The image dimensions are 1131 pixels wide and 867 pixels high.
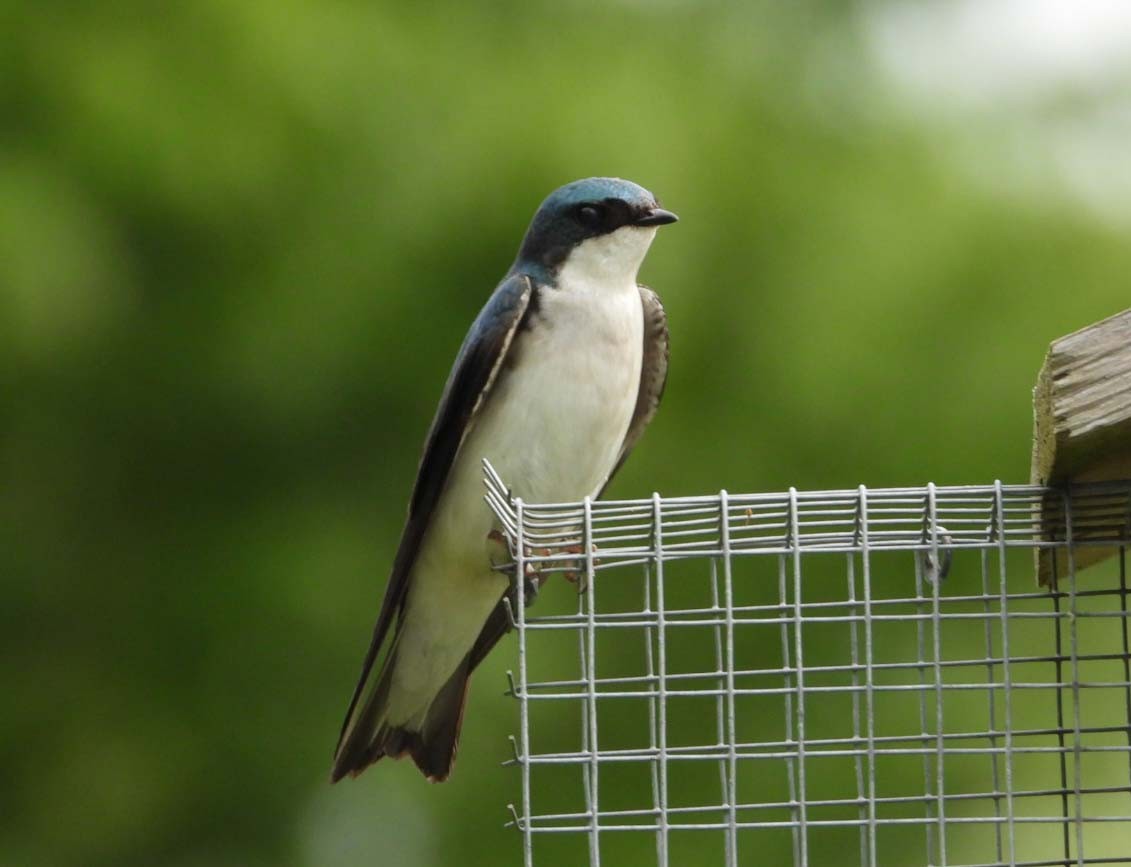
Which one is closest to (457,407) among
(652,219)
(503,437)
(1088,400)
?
(503,437)

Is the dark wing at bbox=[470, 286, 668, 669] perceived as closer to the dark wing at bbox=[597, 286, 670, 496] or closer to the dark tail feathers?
the dark wing at bbox=[597, 286, 670, 496]

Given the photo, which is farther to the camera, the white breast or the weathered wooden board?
the white breast

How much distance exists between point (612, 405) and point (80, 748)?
7.07ft

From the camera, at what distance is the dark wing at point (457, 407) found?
3311 millimetres

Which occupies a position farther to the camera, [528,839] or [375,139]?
[375,139]

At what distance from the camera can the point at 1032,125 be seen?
4.84 m

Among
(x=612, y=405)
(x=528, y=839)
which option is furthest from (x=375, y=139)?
(x=528, y=839)

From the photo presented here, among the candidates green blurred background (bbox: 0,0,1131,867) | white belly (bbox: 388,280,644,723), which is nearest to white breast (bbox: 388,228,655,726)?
white belly (bbox: 388,280,644,723)

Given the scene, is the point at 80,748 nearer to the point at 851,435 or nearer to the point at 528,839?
the point at 851,435

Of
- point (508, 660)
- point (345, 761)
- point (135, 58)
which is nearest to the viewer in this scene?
point (345, 761)

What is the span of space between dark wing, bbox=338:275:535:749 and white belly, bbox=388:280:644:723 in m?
0.05

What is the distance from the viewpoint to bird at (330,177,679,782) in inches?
130

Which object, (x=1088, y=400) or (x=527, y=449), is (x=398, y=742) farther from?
(x=1088, y=400)

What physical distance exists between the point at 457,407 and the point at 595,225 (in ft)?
1.68
